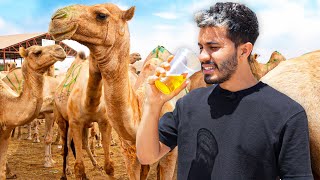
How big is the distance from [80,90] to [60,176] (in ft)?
8.97

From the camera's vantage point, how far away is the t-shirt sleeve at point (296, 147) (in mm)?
1455

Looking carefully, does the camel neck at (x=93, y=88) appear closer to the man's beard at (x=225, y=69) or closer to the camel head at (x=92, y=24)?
the camel head at (x=92, y=24)

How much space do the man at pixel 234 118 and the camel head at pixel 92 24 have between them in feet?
6.14

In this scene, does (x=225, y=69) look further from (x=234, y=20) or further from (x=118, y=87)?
(x=118, y=87)

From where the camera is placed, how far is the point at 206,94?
1.75 meters

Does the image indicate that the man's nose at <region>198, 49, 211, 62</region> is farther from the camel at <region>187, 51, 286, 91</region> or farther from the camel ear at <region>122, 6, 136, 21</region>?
the camel at <region>187, 51, 286, 91</region>

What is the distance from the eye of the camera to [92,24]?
11.7ft

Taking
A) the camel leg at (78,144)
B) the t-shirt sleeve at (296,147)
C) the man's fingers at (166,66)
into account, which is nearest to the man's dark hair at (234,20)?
the man's fingers at (166,66)

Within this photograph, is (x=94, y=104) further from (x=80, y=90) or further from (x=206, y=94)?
(x=206, y=94)

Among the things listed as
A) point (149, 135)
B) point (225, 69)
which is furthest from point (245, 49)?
point (149, 135)

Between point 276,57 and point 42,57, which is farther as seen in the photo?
point 276,57

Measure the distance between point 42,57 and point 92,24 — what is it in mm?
2425

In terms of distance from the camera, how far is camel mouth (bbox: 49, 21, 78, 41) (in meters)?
3.29

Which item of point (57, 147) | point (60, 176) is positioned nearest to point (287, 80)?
point (60, 176)
